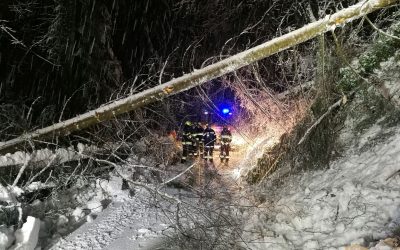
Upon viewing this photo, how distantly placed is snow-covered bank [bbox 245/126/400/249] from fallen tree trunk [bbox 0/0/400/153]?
7.33 ft

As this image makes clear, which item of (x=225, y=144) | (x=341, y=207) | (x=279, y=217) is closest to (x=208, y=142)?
(x=225, y=144)

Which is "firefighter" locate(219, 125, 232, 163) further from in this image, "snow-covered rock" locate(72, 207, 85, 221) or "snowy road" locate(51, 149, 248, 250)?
"snow-covered rock" locate(72, 207, 85, 221)

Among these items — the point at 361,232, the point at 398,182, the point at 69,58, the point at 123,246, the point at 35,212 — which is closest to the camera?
the point at 361,232

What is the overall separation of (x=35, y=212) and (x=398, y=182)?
6.21 metres

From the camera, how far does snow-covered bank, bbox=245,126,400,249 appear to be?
553 cm

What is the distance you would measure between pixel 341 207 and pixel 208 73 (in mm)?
3278

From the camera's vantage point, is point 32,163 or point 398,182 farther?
point 32,163

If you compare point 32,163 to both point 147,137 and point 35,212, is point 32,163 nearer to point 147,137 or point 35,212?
point 35,212

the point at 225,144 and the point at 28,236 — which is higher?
the point at 225,144

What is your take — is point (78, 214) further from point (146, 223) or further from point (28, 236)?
point (28, 236)

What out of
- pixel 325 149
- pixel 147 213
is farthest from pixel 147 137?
pixel 325 149

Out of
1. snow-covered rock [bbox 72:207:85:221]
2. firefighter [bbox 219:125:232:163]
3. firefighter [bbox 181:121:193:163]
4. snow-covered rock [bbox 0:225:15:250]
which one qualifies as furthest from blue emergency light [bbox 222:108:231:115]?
snow-covered rock [bbox 0:225:15:250]

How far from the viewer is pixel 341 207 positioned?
618cm

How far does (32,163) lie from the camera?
840 centimetres
